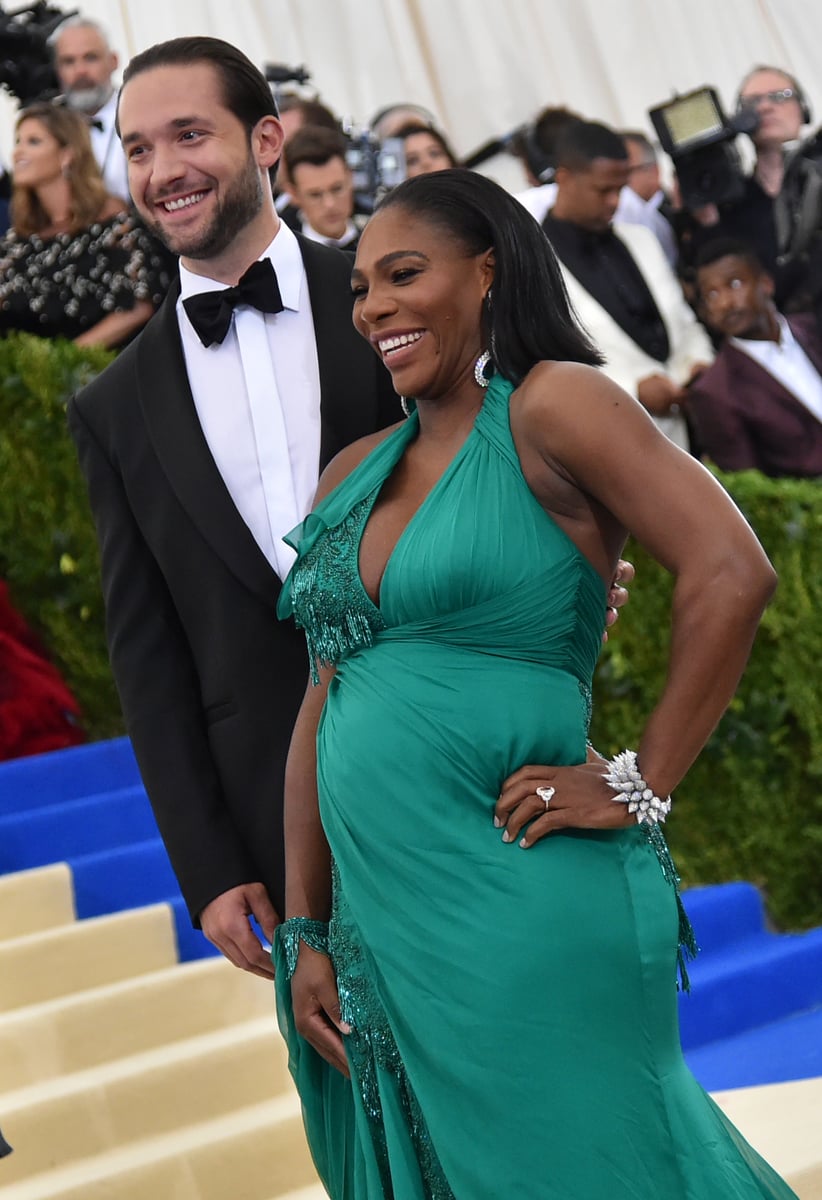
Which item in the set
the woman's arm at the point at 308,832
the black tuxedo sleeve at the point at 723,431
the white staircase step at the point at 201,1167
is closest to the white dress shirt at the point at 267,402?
the woman's arm at the point at 308,832

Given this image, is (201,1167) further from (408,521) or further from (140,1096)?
(408,521)

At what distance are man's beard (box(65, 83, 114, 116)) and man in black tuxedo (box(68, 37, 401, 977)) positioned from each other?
4.77m

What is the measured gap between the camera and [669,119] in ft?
23.7

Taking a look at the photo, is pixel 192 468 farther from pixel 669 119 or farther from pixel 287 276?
pixel 669 119

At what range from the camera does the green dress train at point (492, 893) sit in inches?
69.3

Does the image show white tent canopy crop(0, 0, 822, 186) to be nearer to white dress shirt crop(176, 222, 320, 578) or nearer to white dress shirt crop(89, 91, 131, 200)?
white dress shirt crop(89, 91, 131, 200)

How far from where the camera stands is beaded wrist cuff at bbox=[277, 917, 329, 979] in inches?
80.5

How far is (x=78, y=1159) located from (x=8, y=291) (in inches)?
125

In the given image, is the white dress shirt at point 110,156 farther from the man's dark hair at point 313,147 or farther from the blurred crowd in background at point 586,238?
the man's dark hair at point 313,147

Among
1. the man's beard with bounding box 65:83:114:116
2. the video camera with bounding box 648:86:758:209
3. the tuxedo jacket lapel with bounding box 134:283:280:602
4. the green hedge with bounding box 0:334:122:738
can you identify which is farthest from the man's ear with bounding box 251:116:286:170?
the video camera with bounding box 648:86:758:209

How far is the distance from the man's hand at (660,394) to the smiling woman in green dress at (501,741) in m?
4.15

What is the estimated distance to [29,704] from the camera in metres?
5.71

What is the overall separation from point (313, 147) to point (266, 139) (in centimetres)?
402

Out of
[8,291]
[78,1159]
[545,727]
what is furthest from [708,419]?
[545,727]
